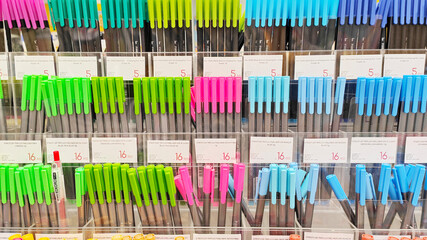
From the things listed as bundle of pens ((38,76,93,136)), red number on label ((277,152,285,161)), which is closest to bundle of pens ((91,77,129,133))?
bundle of pens ((38,76,93,136))

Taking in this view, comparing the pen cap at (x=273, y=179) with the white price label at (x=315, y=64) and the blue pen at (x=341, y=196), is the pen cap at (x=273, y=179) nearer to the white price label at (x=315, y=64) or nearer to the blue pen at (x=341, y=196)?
the blue pen at (x=341, y=196)

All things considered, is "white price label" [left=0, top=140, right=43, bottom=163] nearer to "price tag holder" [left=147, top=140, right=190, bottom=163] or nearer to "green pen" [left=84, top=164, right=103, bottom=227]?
"green pen" [left=84, top=164, right=103, bottom=227]

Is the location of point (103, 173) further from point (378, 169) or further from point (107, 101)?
point (378, 169)

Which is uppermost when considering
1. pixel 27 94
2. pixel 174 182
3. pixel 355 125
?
pixel 27 94

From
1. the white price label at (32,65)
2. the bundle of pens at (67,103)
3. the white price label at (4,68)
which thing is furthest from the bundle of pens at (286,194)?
the white price label at (4,68)

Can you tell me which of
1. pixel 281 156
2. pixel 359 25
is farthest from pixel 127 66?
pixel 359 25

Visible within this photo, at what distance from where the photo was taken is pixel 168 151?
1251 mm

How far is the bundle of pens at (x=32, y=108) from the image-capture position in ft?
3.90

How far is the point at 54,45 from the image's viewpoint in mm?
1361

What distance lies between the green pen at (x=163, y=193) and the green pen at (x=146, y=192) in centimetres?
4

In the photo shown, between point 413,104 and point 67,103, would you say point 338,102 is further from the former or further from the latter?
point 67,103

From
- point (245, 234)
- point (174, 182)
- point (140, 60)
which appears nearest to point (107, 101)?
point (140, 60)

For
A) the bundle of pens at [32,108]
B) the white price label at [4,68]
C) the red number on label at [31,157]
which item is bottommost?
the red number on label at [31,157]

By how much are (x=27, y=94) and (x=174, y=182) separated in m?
0.62
